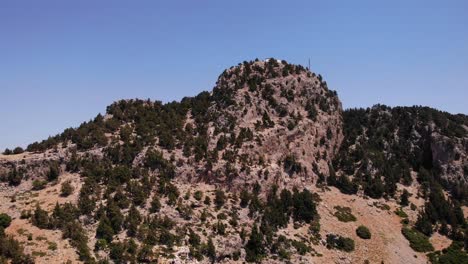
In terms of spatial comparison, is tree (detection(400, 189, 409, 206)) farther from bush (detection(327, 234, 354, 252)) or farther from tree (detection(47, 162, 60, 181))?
tree (detection(47, 162, 60, 181))

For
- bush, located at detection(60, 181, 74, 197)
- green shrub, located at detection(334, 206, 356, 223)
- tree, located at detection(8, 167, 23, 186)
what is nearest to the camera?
bush, located at detection(60, 181, 74, 197)

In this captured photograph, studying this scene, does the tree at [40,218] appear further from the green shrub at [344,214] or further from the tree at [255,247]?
the green shrub at [344,214]

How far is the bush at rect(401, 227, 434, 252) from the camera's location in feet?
265

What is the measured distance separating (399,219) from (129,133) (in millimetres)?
53633

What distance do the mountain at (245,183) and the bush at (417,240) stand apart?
0.74ft

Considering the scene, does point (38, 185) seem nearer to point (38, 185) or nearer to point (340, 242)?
point (38, 185)

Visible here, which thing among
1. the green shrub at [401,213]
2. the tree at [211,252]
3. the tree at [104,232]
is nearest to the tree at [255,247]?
the tree at [211,252]

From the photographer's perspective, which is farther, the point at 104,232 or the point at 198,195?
the point at 198,195

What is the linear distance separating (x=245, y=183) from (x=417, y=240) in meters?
32.1

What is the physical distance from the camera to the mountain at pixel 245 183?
65938 mm

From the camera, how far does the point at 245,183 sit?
8212cm

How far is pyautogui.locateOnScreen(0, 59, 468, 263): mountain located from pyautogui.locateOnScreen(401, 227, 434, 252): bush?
23 centimetres

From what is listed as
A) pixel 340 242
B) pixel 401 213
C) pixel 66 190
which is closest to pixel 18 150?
pixel 66 190

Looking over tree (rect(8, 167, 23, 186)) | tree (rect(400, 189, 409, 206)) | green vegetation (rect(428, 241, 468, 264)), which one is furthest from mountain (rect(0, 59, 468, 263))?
tree (rect(400, 189, 409, 206))
